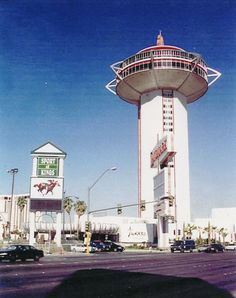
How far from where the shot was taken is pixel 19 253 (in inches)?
1289

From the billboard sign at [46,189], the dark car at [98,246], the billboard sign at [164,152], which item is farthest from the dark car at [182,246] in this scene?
the billboard sign at [164,152]

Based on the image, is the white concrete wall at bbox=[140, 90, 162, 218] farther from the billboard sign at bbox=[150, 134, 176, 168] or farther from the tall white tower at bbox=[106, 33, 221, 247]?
the billboard sign at bbox=[150, 134, 176, 168]

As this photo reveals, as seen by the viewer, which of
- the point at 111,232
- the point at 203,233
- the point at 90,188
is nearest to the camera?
the point at 90,188

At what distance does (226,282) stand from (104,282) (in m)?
5.29

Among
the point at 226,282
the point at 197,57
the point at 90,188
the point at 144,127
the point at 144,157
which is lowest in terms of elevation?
the point at 226,282

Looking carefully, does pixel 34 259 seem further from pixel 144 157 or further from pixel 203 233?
pixel 203 233

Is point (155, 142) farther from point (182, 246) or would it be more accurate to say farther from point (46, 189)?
point (46, 189)

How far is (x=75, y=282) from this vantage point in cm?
1703

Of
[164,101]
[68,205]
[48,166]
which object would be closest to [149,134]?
[164,101]

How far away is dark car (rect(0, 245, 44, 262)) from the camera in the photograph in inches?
1249

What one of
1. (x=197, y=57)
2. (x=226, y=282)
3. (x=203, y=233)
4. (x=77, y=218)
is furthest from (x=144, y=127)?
(x=226, y=282)

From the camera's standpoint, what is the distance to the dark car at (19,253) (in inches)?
1249

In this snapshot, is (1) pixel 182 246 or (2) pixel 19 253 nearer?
(2) pixel 19 253

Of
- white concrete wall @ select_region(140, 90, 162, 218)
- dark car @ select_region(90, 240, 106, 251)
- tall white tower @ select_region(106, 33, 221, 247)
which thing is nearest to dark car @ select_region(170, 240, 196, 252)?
dark car @ select_region(90, 240, 106, 251)
